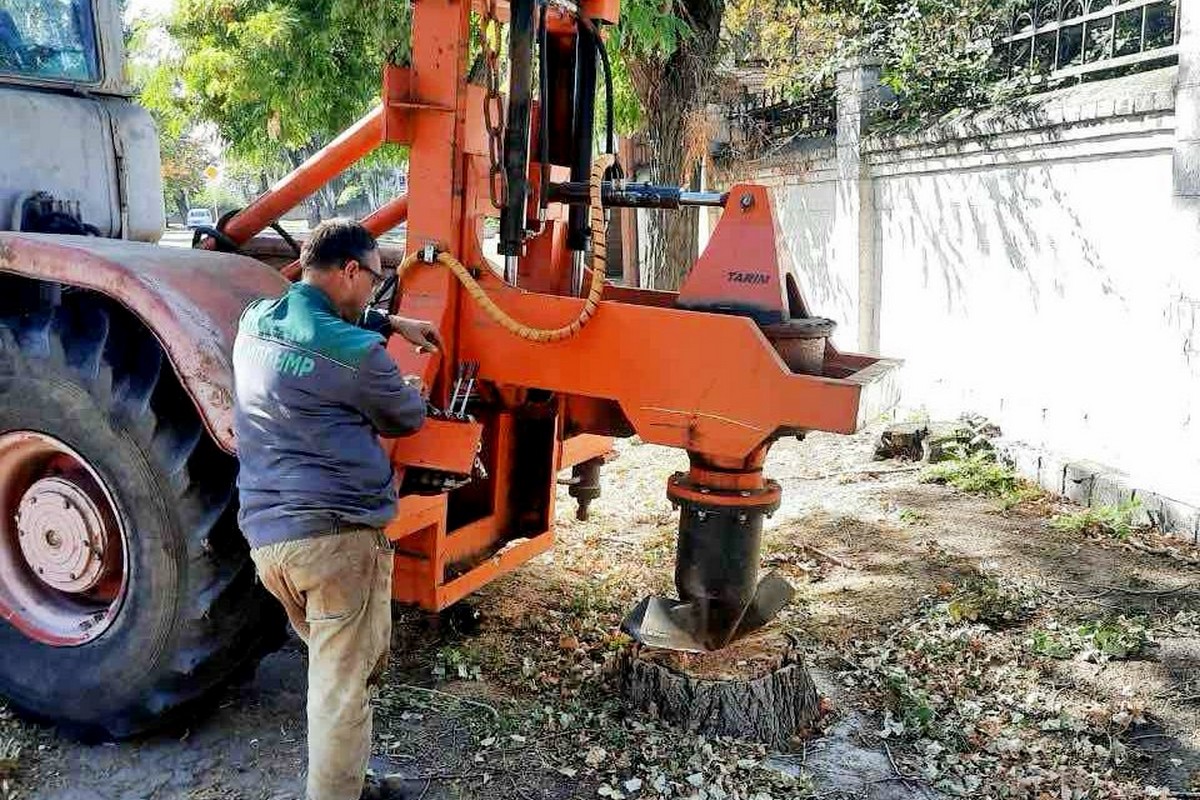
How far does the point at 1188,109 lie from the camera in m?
5.16

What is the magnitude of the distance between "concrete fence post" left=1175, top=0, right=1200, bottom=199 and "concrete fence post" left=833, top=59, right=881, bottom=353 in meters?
3.43

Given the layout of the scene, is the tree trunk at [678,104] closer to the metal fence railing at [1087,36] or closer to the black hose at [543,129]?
the metal fence railing at [1087,36]

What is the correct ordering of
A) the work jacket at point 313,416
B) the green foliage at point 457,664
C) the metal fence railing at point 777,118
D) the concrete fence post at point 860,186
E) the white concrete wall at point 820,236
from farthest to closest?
the metal fence railing at point 777,118 < the white concrete wall at point 820,236 < the concrete fence post at point 860,186 < the green foliage at point 457,664 < the work jacket at point 313,416

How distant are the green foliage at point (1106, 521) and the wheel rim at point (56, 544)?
442 centimetres

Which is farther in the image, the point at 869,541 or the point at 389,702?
the point at 869,541

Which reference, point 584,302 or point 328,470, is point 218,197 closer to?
point 584,302

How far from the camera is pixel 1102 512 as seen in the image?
5574 mm

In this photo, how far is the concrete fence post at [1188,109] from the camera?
16.7 ft

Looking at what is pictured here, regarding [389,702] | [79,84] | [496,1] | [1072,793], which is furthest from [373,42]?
[1072,793]

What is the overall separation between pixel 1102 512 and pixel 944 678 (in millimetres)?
2201

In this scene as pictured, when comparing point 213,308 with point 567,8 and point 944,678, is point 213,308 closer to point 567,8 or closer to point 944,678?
point 567,8

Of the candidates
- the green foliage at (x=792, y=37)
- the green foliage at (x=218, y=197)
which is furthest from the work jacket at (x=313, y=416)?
the green foliage at (x=218, y=197)

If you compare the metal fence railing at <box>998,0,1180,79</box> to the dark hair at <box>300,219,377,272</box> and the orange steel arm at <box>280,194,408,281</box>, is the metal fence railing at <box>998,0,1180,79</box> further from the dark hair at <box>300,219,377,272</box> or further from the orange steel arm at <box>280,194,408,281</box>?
the dark hair at <box>300,219,377,272</box>

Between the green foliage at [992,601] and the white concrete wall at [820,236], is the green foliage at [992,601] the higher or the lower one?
the lower one
